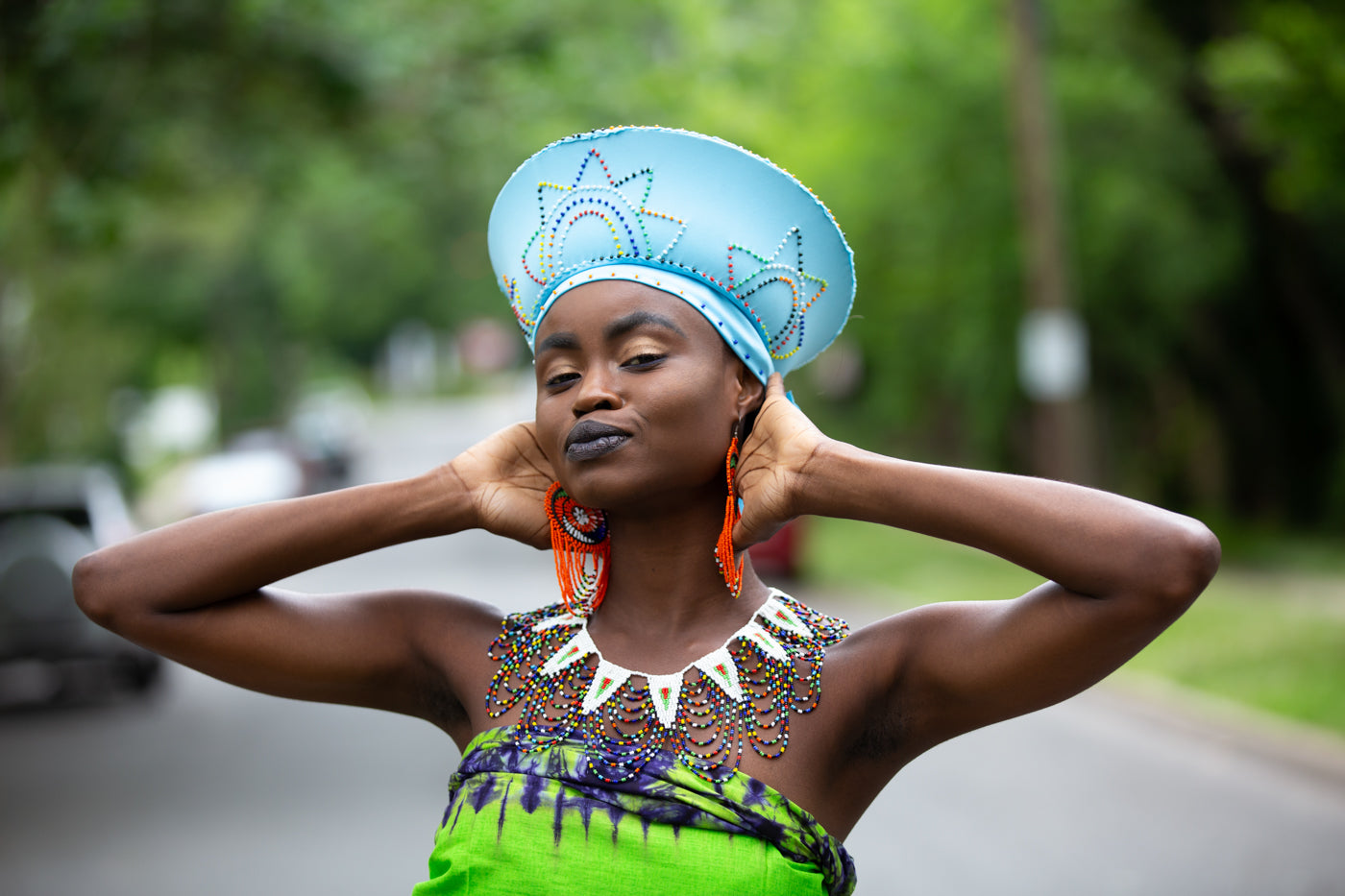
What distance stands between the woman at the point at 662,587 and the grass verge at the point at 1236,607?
22.1 ft

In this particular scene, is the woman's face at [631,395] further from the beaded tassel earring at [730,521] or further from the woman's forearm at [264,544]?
the woman's forearm at [264,544]

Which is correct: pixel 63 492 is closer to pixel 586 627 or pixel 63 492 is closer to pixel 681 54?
pixel 586 627

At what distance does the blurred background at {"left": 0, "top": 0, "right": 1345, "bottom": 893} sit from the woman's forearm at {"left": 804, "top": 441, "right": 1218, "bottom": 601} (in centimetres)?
108

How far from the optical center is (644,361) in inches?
75.5

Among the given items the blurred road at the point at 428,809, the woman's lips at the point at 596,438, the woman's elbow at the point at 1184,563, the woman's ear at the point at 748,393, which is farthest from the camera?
the blurred road at the point at 428,809

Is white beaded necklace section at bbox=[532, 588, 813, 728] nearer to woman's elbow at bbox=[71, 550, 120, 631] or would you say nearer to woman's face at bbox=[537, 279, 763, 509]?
woman's face at bbox=[537, 279, 763, 509]

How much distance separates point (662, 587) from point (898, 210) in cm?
1691

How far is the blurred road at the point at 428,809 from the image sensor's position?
597cm

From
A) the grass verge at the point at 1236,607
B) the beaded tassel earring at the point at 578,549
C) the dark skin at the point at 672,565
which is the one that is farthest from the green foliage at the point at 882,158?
the beaded tassel earring at the point at 578,549

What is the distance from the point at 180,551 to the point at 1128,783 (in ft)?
21.1

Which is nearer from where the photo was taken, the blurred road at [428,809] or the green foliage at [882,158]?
the blurred road at [428,809]

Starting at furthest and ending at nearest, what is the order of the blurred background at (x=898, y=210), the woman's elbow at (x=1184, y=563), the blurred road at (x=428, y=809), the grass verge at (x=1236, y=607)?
the blurred background at (x=898, y=210) < the grass verge at (x=1236, y=607) < the blurred road at (x=428, y=809) < the woman's elbow at (x=1184, y=563)

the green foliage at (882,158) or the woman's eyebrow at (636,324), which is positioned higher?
the green foliage at (882,158)

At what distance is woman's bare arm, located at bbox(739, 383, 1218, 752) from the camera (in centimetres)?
180
